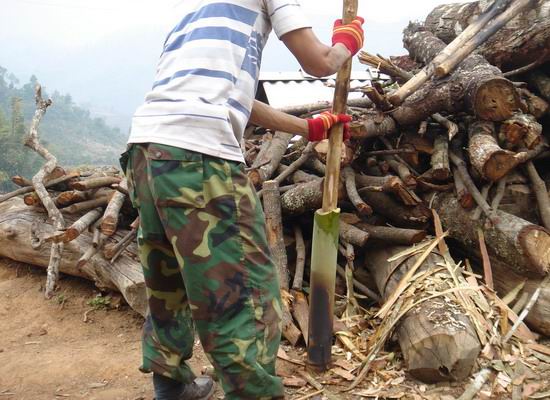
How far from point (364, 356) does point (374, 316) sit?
39cm

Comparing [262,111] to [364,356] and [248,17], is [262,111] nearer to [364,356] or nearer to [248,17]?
[248,17]

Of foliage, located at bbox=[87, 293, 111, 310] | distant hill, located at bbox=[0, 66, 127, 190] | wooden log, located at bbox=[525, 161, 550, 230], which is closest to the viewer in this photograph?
wooden log, located at bbox=[525, 161, 550, 230]

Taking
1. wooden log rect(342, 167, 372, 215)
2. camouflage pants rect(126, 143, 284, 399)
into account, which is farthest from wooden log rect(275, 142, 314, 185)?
camouflage pants rect(126, 143, 284, 399)

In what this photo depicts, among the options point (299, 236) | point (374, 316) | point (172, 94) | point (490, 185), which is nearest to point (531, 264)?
point (490, 185)

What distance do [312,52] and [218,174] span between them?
684mm

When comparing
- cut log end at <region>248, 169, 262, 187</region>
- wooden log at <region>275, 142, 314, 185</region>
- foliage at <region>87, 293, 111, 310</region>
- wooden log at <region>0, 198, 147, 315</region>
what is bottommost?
foliage at <region>87, 293, 111, 310</region>

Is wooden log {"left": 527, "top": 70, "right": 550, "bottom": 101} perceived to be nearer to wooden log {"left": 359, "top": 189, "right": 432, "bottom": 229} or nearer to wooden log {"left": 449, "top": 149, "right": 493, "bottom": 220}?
wooden log {"left": 449, "top": 149, "right": 493, "bottom": 220}

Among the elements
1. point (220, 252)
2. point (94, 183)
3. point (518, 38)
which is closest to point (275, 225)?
point (220, 252)

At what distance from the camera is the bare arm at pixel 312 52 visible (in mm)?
2086

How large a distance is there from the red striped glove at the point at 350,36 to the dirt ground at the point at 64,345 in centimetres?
223

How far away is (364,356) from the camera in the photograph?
123 inches

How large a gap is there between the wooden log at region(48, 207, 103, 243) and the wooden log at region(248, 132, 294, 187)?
1.59 metres

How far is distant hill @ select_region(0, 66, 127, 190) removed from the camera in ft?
95.5

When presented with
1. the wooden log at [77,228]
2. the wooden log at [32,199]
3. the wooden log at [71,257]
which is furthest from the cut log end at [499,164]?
the wooden log at [32,199]
